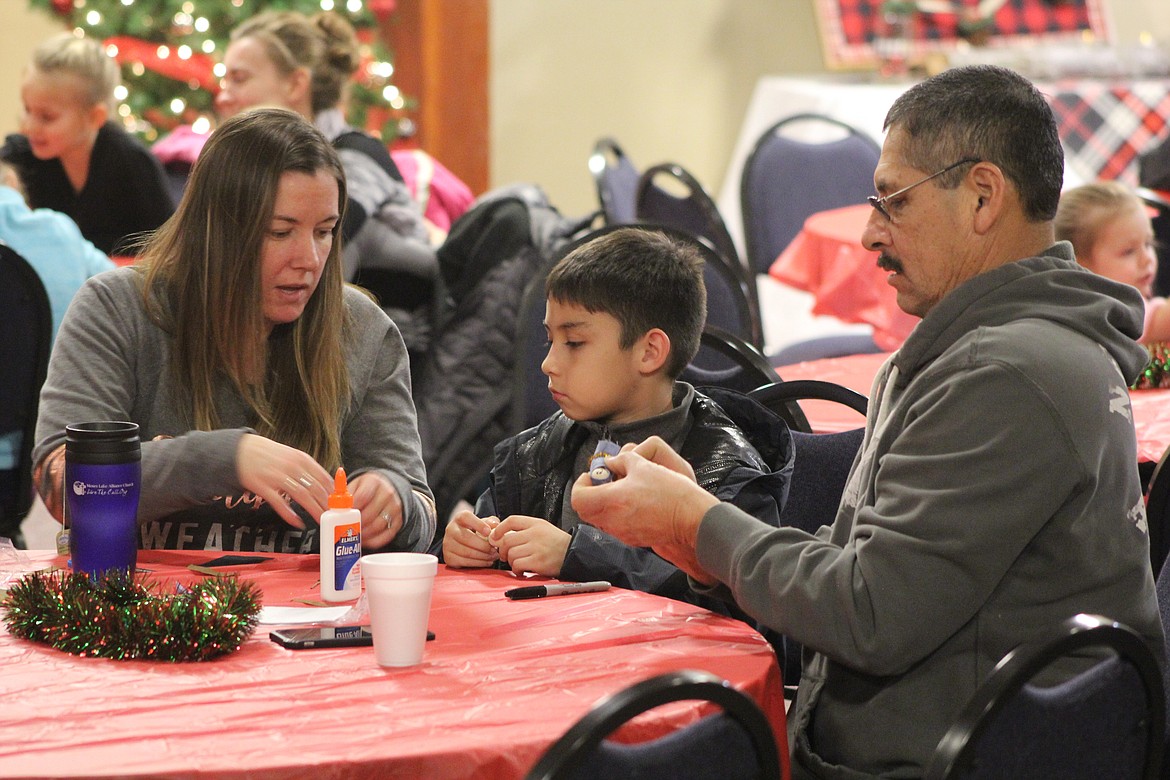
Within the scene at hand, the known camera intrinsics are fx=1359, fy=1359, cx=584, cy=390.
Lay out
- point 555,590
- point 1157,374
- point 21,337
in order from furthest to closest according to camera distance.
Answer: point 1157,374, point 21,337, point 555,590

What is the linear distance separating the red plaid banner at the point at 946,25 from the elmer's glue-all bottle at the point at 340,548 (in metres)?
6.76

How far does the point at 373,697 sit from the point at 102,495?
0.49m

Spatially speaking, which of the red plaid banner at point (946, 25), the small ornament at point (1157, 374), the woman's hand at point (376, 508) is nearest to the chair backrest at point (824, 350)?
the small ornament at point (1157, 374)

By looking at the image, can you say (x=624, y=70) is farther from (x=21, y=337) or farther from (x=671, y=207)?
(x=21, y=337)

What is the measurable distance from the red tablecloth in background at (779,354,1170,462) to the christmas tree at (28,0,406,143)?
435cm

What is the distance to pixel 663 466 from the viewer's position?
1612mm

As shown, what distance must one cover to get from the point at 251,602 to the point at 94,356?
0.70 meters

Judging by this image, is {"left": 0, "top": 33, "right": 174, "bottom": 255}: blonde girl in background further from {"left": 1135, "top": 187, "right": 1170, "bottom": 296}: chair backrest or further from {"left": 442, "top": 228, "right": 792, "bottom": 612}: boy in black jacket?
{"left": 1135, "top": 187, "right": 1170, "bottom": 296}: chair backrest

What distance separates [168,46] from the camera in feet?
22.4

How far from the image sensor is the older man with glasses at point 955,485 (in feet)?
4.40

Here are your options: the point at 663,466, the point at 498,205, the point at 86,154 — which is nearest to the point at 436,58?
the point at 86,154

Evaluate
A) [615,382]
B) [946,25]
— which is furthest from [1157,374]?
[946,25]

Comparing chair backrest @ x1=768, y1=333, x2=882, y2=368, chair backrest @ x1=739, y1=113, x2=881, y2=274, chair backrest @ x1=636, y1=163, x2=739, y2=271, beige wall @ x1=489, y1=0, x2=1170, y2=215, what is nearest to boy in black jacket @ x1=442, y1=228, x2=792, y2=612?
chair backrest @ x1=768, y1=333, x2=882, y2=368

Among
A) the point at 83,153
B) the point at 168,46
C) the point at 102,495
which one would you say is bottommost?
the point at 102,495
